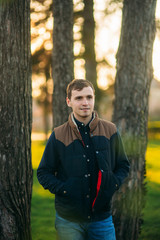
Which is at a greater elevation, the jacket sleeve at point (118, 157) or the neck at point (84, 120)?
the neck at point (84, 120)

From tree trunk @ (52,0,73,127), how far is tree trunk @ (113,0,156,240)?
118cm

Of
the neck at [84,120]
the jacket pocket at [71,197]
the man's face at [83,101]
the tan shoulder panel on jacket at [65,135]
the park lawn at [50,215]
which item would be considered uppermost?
the man's face at [83,101]

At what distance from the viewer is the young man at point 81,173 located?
8.40ft

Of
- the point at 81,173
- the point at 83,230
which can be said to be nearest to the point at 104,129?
the point at 81,173

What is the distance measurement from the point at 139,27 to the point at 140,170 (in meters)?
2.11

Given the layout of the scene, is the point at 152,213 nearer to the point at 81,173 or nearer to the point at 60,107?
the point at 60,107

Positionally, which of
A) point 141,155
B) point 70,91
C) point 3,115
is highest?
point 70,91

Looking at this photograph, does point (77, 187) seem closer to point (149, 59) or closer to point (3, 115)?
point (3, 115)

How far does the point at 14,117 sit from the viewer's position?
324cm

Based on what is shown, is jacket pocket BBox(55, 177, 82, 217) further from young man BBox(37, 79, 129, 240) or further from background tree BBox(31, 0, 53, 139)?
background tree BBox(31, 0, 53, 139)

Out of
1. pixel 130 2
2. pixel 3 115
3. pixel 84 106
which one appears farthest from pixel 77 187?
pixel 130 2

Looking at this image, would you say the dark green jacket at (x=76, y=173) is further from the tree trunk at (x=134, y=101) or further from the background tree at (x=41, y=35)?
the background tree at (x=41, y=35)

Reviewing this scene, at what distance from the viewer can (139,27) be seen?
4.22 metres

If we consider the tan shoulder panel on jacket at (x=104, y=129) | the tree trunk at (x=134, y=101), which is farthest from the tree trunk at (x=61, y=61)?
the tan shoulder panel on jacket at (x=104, y=129)
